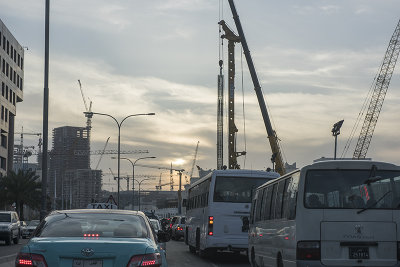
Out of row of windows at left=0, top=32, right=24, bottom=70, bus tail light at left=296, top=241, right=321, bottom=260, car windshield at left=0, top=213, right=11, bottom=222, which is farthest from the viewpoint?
row of windows at left=0, top=32, right=24, bottom=70

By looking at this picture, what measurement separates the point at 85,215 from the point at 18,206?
77779mm

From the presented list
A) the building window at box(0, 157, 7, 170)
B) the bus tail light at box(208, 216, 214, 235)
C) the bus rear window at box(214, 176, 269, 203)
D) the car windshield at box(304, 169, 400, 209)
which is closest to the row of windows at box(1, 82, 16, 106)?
the building window at box(0, 157, 7, 170)

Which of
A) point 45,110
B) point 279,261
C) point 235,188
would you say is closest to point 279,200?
Answer: point 279,261

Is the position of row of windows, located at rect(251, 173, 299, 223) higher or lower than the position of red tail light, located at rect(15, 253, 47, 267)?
higher

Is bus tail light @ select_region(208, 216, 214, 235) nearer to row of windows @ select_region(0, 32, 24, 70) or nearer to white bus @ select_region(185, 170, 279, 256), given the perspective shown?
white bus @ select_region(185, 170, 279, 256)

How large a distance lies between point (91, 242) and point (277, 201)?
690cm

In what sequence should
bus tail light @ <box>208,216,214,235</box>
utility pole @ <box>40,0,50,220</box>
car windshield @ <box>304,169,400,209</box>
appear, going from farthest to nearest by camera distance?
1. utility pole @ <box>40,0,50,220</box>
2. bus tail light @ <box>208,216,214,235</box>
3. car windshield @ <box>304,169,400,209</box>

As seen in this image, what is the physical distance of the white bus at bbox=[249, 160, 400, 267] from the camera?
1216cm

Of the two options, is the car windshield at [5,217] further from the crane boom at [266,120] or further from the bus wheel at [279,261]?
the crane boom at [266,120]

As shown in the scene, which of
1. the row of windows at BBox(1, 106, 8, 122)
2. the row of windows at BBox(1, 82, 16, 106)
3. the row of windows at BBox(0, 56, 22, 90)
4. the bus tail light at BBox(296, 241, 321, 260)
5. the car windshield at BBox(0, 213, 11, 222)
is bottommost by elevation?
the car windshield at BBox(0, 213, 11, 222)

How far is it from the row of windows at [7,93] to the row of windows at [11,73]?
173 centimetres

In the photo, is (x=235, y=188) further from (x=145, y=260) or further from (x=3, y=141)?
(x=3, y=141)

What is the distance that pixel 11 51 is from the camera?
10194 centimetres

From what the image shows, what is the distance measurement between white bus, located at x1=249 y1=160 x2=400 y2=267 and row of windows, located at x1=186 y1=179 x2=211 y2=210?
11.9 meters
